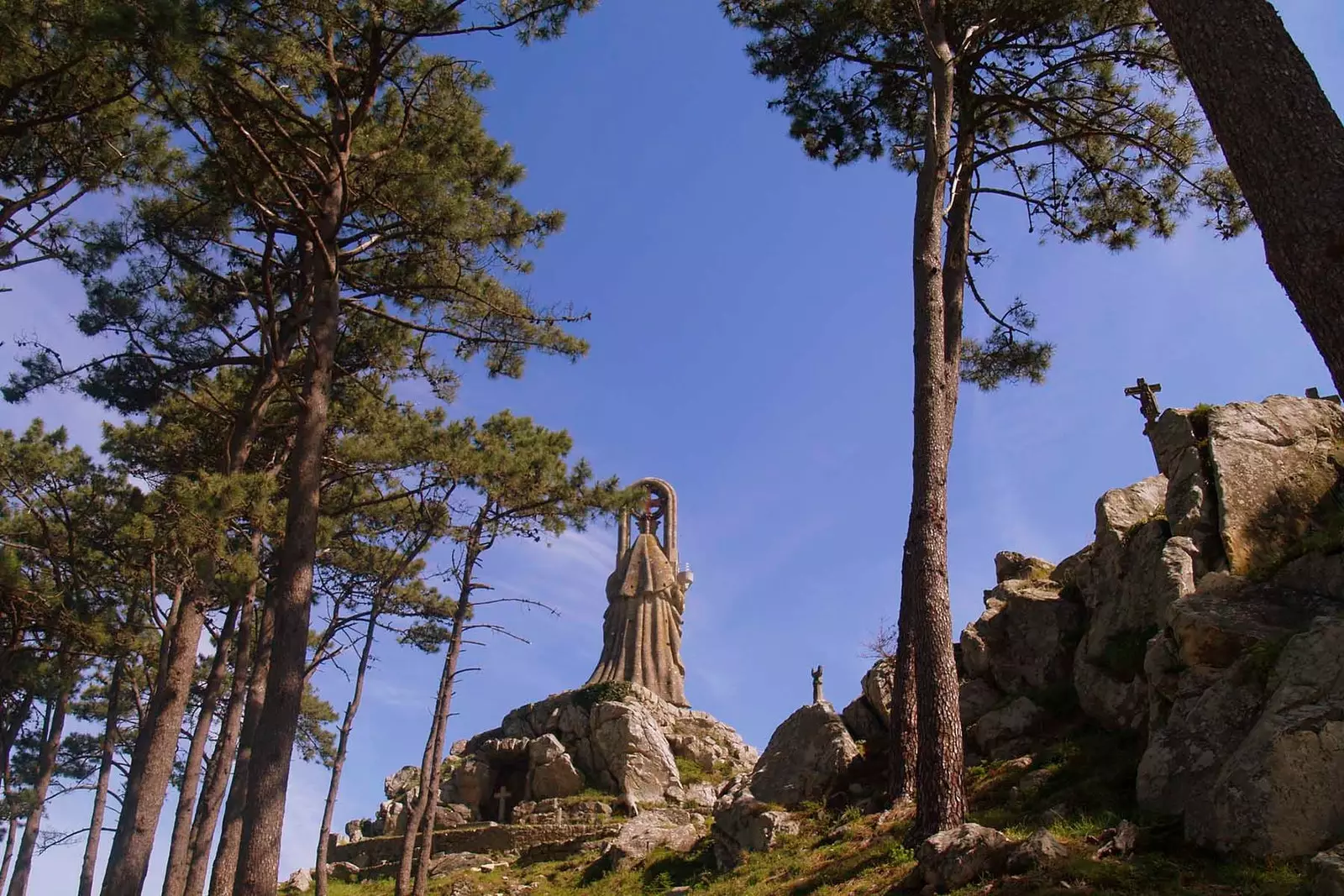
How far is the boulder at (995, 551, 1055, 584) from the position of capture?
13.2m

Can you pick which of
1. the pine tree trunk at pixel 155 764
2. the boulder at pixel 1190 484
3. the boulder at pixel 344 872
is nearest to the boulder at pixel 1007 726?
the boulder at pixel 1190 484

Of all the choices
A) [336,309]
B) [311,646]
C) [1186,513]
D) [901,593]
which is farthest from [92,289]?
[1186,513]

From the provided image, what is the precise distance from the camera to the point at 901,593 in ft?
31.4

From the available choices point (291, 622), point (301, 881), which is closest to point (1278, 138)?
point (291, 622)

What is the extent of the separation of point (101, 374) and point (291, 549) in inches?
226

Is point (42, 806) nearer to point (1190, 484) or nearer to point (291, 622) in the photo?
point (291, 622)

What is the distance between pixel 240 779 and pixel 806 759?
7296 mm

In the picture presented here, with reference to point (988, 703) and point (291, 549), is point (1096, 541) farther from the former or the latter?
point (291, 549)

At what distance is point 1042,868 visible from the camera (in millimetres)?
6215

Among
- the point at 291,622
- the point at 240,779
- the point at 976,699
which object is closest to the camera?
the point at 291,622

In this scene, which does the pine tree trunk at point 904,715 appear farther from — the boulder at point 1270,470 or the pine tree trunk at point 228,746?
the pine tree trunk at point 228,746

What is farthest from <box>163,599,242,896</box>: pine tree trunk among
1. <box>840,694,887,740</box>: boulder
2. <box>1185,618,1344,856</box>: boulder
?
<box>1185,618,1344,856</box>: boulder

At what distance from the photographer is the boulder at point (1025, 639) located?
35.1ft

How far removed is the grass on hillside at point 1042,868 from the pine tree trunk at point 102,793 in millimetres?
11239
